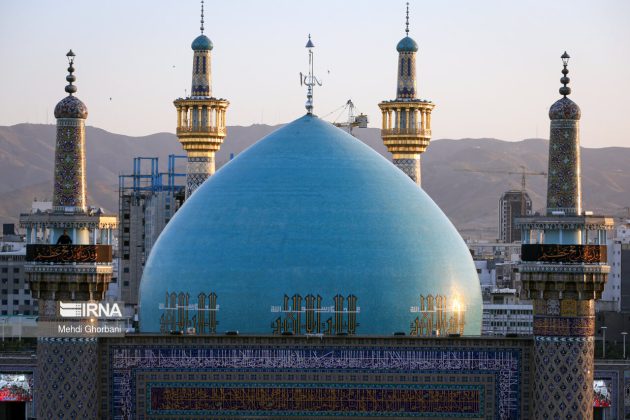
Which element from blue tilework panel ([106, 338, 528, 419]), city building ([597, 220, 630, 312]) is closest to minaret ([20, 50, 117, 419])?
blue tilework panel ([106, 338, 528, 419])

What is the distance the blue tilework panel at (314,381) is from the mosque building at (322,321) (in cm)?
2

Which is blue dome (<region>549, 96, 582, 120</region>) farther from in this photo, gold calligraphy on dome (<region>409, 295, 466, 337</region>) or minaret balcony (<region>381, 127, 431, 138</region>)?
minaret balcony (<region>381, 127, 431, 138</region>)

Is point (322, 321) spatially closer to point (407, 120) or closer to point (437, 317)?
point (437, 317)

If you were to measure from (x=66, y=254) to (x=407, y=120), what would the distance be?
572 inches

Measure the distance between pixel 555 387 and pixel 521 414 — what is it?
892 millimetres

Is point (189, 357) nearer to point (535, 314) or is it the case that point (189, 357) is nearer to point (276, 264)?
point (276, 264)

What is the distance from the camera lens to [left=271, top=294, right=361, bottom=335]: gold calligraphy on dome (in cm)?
3597

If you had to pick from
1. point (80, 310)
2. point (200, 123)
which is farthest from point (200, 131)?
point (80, 310)

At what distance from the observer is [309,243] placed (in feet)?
120

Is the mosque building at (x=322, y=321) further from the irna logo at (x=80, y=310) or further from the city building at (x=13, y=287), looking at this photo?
the city building at (x=13, y=287)

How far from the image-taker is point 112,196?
173875 millimetres

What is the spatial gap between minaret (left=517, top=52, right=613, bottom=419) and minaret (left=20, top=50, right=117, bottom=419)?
7.43m

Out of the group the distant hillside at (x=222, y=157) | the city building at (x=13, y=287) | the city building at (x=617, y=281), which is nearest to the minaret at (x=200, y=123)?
the city building at (x=617, y=281)

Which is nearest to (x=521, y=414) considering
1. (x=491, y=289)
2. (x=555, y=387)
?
(x=555, y=387)
